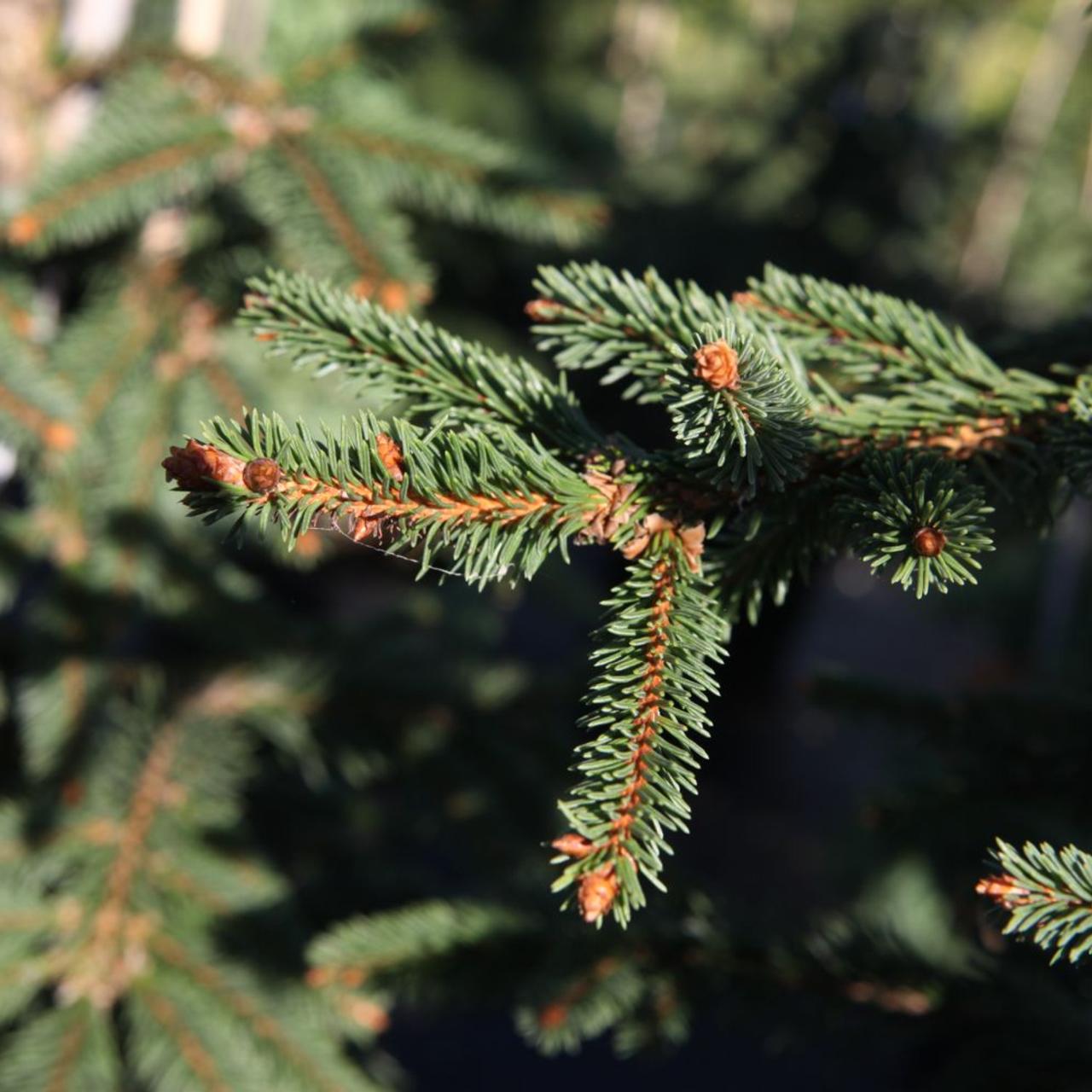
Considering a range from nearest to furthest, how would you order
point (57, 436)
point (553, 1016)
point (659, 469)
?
point (659, 469), point (553, 1016), point (57, 436)

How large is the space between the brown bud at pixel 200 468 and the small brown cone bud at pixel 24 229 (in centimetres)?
72

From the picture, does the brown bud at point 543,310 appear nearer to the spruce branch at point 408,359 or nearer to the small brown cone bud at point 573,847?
the spruce branch at point 408,359

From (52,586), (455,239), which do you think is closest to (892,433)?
(52,586)

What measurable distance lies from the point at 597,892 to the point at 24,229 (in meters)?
0.92

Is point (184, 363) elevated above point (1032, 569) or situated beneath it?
situated beneath

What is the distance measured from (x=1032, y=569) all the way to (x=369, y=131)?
10.1 feet

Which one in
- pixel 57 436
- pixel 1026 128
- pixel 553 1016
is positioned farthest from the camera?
pixel 1026 128

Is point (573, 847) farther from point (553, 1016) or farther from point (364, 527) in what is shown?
point (553, 1016)

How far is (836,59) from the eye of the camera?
4266 millimetres

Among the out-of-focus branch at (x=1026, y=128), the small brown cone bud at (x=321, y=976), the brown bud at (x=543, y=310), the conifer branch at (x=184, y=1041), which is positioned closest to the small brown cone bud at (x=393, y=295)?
the brown bud at (x=543, y=310)

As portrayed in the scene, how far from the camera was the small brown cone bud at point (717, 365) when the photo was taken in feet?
1.63

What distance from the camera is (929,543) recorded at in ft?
1.58

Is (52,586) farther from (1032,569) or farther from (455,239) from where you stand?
(1032,569)

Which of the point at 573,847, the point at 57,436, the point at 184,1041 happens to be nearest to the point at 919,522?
the point at 573,847
